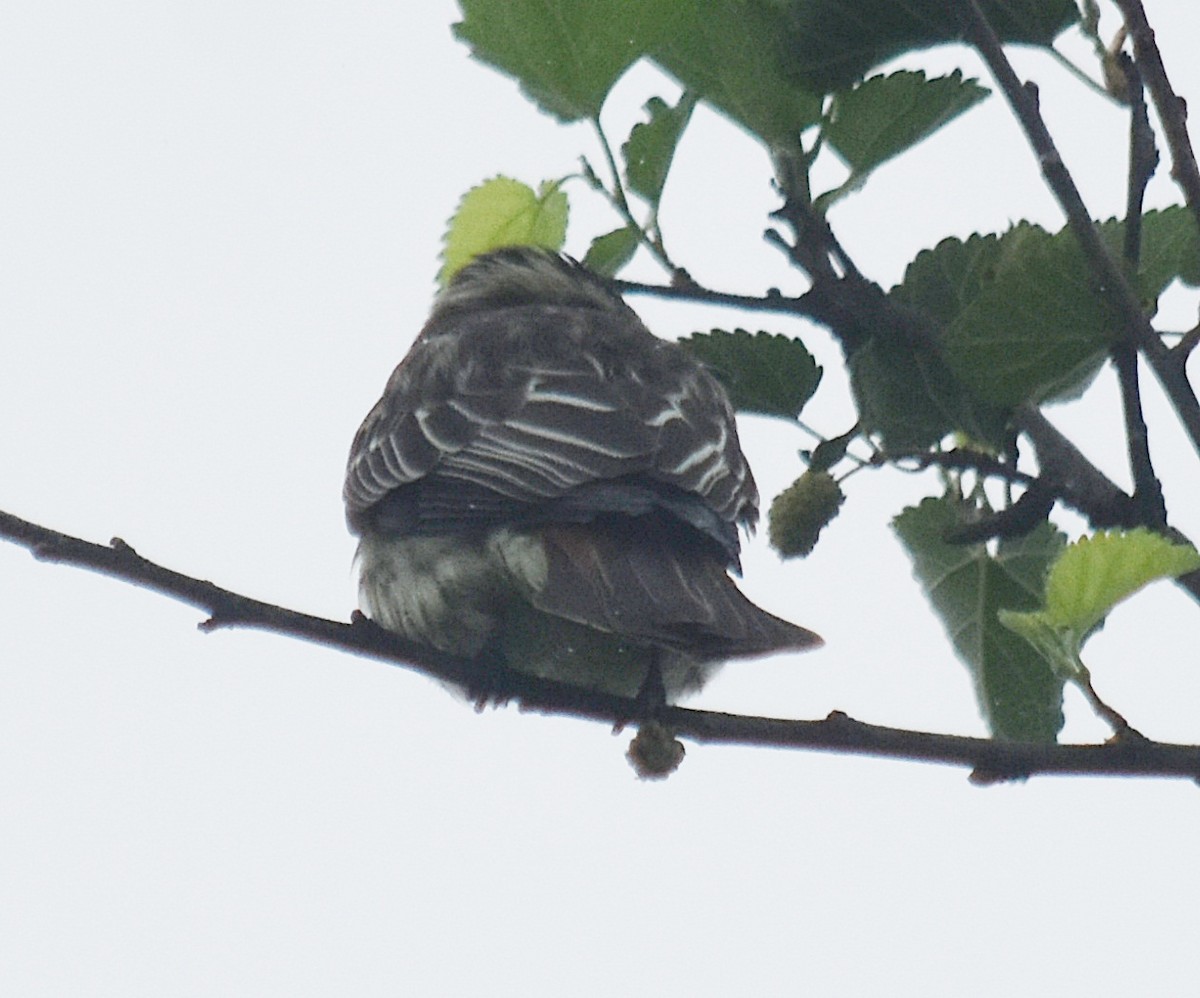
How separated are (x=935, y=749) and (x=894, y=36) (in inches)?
51.5

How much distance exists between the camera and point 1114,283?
10.5ft

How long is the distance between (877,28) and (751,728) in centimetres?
130

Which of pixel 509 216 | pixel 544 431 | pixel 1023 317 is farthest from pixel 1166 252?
pixel 544 431

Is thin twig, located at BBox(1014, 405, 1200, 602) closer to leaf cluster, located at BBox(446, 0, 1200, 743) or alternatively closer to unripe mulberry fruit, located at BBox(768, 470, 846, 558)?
leaf cluster, located at BBox(446, 0, 1200, 743)

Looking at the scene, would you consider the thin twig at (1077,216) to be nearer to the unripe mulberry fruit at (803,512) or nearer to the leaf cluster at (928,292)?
the leaf cluster at (928,292)

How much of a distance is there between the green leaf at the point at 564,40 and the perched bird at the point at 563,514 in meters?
0.45

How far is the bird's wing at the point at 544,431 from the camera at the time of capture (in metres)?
4.81

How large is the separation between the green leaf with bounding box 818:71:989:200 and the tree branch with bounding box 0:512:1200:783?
104cm

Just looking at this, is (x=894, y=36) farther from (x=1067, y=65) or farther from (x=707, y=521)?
(x=707, y=521)

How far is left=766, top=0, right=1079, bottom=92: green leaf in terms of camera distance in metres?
3.53

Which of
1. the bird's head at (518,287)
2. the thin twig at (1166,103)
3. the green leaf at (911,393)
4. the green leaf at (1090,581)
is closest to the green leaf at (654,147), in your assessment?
the green leaf at (911,393)

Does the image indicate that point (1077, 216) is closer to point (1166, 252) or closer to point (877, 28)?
point (1166, 252)

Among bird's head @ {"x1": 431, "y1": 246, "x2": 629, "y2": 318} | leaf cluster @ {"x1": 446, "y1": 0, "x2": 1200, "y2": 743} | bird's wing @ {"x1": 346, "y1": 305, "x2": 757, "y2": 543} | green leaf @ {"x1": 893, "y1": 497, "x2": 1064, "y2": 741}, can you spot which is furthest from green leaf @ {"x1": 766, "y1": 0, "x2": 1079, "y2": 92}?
bird's head @ {"x1": 431, "y1": 246, "x2": 629, "y2": 318}

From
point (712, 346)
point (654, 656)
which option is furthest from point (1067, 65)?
point (654, 656)
